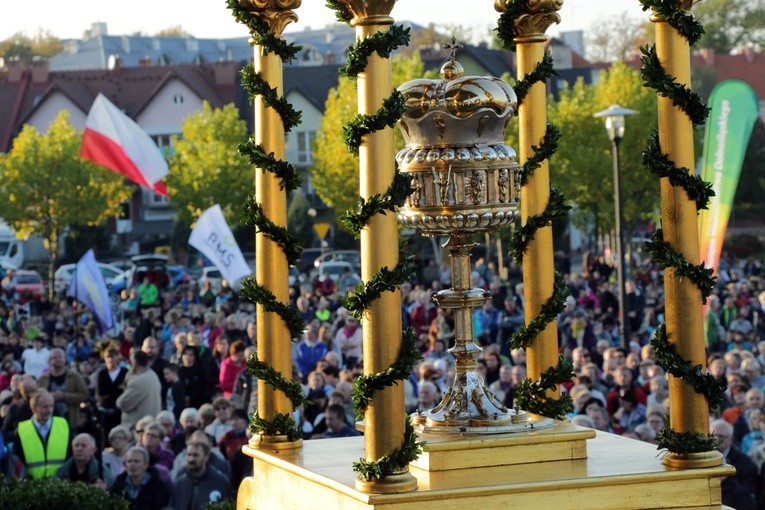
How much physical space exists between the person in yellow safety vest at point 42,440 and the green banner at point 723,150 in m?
5.11

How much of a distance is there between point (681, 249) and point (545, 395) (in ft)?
3.18

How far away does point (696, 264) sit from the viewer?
226 inches

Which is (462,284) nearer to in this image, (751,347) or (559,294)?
(559,294)

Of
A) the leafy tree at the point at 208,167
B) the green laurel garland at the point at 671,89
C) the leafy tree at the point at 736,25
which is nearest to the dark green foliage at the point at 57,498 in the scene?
the green laurel garland at the point at 671,89

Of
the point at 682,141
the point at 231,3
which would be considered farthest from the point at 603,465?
the point at 231,3

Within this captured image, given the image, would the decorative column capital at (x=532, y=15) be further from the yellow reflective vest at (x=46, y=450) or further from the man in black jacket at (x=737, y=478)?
the yellow reflective vest at (x=46, y=450)

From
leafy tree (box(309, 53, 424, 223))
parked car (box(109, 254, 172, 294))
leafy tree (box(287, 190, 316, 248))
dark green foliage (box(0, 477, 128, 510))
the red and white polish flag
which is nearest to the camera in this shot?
dark green foliage (box(0, 477, 128, 510))

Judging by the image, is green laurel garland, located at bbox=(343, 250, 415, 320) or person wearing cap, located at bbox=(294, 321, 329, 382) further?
person wearing cap, located at bbox=(294, 321, 329, 382)

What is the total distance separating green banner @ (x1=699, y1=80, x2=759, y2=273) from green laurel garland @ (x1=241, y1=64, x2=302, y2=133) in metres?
6.55

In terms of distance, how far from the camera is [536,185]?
6.48 m

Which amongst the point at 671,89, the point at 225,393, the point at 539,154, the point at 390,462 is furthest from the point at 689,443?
the point at 225,393

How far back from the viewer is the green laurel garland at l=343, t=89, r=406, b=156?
540 centimetres

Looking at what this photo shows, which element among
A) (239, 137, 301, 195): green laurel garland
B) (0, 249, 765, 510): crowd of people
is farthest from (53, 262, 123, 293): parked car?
(239, 137, 301, 195): green laurel garland

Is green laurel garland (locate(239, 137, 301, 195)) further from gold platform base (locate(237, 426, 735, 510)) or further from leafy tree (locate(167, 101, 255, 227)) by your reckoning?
leafy tree (locate(167, 101, 255, 227))
